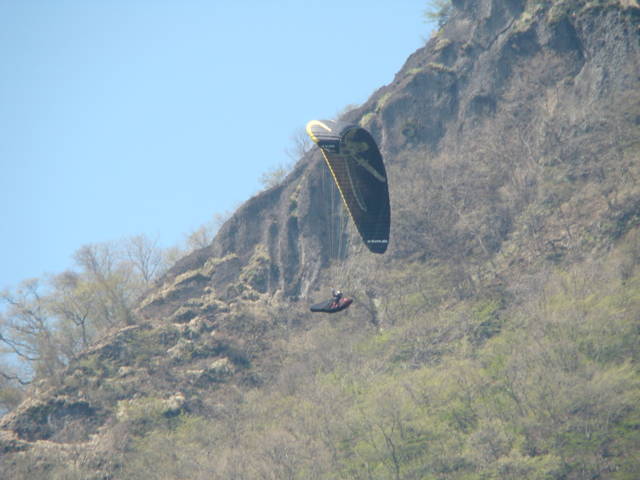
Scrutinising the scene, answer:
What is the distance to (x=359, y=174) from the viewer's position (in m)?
27.6

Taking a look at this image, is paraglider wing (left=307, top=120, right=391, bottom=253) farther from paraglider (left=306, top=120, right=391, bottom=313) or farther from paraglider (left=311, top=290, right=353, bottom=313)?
paraglider (left=311, top=290, right=353, bottom=313)

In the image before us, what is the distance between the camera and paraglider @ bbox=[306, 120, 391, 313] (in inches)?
1034

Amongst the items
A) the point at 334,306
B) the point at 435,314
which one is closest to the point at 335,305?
the point at 334,306

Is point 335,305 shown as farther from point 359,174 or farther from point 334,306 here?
point 359,174

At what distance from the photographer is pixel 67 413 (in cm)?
4262

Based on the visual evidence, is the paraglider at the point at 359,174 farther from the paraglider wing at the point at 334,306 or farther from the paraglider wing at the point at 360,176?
the paraglider wing at the point at 334,306

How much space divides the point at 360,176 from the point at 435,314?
17.2 m

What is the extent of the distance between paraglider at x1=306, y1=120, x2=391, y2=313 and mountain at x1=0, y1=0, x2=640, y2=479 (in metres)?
11.3

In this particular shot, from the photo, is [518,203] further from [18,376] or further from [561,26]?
[18,376]

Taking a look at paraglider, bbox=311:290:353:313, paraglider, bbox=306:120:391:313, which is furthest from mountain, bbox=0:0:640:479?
paraglider, bbox=311:290:353:313

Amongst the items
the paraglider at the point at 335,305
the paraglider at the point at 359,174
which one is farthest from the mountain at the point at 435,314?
the paraglider at the point at 335,305

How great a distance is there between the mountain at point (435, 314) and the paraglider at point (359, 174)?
11.3 m

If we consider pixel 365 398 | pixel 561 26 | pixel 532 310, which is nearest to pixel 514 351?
pixel 532 310

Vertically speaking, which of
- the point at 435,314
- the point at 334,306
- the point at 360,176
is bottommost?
the point at 435,314
